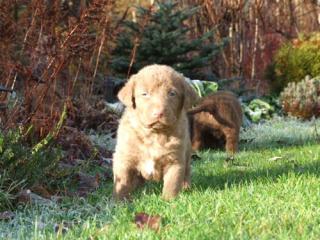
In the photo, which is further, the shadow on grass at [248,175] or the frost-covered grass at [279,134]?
the frost-covered grass at [279,134]

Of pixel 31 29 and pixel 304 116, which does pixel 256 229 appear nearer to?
pixel 31 29

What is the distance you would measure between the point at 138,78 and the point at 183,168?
0.70 meters

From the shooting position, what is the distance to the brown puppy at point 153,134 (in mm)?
4289

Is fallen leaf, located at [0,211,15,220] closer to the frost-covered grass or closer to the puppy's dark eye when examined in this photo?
the puppy's dark eye

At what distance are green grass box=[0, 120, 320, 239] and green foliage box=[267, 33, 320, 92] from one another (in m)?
8.51

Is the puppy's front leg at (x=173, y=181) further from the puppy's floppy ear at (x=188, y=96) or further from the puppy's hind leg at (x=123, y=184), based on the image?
the puppy's floppy ear at (x=188, y=96)

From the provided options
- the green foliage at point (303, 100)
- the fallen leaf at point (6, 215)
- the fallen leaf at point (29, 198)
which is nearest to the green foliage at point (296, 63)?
the green foliage at point (303, 100)

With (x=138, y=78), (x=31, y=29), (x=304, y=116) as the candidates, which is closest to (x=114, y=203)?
(x=138, y=78)

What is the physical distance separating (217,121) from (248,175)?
8.30ft

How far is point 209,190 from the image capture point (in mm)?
4477

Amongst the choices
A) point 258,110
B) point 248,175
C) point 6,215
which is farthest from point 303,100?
point 6,215

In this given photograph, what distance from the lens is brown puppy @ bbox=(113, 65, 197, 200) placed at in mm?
4289

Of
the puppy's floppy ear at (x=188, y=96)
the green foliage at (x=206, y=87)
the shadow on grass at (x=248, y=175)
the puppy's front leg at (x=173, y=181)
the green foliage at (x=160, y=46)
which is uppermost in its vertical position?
the green foliage at (x=160, y=46)

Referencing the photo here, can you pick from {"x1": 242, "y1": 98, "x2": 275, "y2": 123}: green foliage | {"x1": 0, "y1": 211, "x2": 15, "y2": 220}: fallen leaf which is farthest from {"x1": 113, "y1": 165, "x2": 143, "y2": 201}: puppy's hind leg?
{"x1": 242, "y1": 98, "x2": 275, "y2": 123}: green foliage
